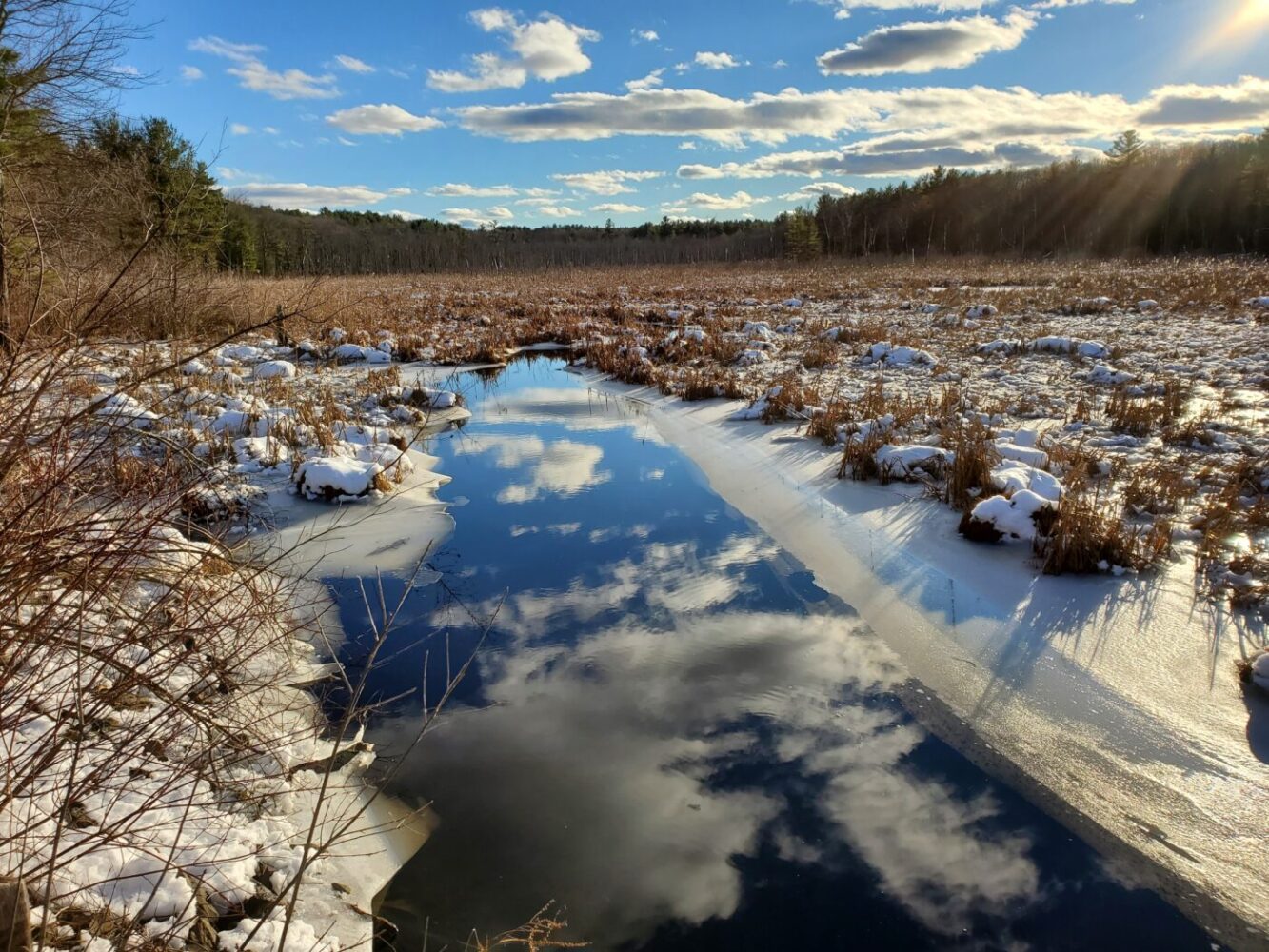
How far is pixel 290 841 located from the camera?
2547 millimetres

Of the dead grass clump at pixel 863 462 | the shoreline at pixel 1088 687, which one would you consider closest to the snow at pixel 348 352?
the dead grass clump at pixel 863 462

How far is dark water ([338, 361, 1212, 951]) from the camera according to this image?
240cm

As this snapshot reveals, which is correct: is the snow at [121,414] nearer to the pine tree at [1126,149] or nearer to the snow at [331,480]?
the snow at [331,480]

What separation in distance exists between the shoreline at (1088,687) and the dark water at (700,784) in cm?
17

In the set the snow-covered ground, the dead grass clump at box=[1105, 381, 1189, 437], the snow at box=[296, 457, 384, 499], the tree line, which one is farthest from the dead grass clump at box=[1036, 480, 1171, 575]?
the tree line

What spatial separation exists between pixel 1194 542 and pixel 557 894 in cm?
465

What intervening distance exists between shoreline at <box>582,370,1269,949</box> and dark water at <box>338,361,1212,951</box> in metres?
0.17

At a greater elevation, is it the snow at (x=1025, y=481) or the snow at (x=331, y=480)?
the snow at (x=1025, y=481)

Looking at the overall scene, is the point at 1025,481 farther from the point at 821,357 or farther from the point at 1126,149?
the point at 1126,149

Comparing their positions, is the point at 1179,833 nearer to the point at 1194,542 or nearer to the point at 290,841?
the point at 1194,542

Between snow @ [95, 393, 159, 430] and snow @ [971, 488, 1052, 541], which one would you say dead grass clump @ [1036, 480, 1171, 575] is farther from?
snow @ [95, 393, 159, 430]

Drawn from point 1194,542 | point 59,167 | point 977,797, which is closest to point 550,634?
point 977,797

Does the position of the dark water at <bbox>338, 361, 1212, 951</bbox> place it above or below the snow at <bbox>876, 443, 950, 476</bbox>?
below

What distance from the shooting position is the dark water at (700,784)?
7.86ft
